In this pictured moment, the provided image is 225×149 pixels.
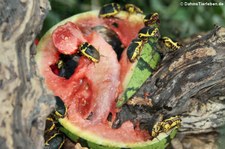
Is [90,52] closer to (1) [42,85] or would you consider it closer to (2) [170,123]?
(2) [170,123]

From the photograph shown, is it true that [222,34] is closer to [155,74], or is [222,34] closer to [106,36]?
[155,74]

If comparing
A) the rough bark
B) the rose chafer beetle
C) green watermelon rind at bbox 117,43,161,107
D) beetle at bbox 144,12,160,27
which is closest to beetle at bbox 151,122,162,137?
the rose chafer beetle

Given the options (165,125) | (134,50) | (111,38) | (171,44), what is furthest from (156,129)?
(111,38)

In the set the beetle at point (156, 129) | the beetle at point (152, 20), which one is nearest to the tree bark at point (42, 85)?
the beetle at point (156, 129)

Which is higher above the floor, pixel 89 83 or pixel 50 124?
pixel 89 83

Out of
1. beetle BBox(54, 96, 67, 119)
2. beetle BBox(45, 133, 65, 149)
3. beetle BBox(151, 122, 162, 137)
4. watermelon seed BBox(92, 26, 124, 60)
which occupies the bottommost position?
beetle BBox(45, 133, 65, 149)

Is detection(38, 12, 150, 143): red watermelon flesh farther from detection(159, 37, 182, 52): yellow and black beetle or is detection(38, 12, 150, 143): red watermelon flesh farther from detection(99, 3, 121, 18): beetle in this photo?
detection(159, 37, 182, 52): yellow and black beetle

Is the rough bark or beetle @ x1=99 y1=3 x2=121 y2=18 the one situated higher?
the rough bark
